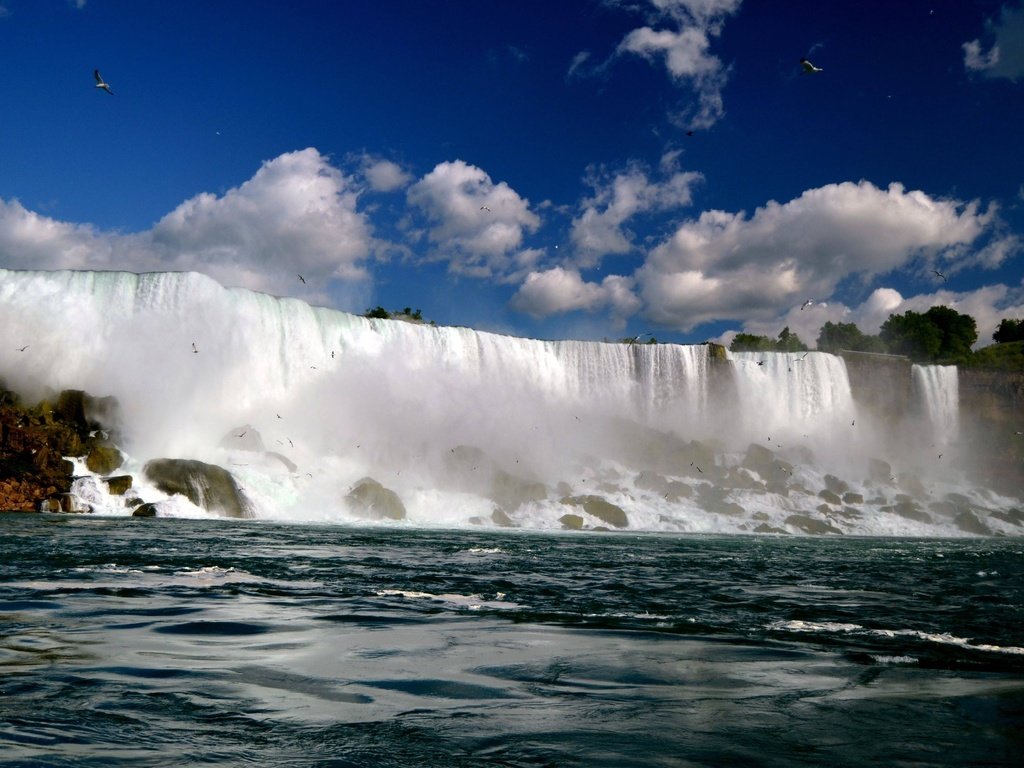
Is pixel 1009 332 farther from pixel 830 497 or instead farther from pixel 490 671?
pixel 490 671

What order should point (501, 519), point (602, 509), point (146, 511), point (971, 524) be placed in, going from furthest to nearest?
point (971, 524) < point (602, 509) < point (501, 519) < point (146, 511)

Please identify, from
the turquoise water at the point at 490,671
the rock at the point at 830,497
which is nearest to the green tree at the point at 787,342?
the rock at the point at 830,497

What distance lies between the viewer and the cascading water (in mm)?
37000

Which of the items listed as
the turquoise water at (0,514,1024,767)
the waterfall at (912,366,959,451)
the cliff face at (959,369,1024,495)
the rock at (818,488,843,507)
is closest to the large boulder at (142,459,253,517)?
the turquoise water at (0,514,1024,767)

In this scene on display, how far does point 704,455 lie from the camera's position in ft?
161

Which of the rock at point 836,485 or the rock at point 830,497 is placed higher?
the rock at point 836,485

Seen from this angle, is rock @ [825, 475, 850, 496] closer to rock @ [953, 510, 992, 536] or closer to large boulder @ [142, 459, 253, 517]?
rock @ [953, 510, 992, 536]

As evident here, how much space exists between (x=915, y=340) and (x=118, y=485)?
72.5 m

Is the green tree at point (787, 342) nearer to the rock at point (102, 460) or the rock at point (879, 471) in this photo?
the rock at point (879, 471)

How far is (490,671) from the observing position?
481cm

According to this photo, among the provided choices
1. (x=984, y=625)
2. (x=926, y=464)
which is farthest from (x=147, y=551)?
(x=926, y=464)

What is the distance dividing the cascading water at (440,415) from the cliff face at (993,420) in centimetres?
570

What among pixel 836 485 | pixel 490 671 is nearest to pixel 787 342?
pixel 836 485

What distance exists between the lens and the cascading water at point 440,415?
37.0m
